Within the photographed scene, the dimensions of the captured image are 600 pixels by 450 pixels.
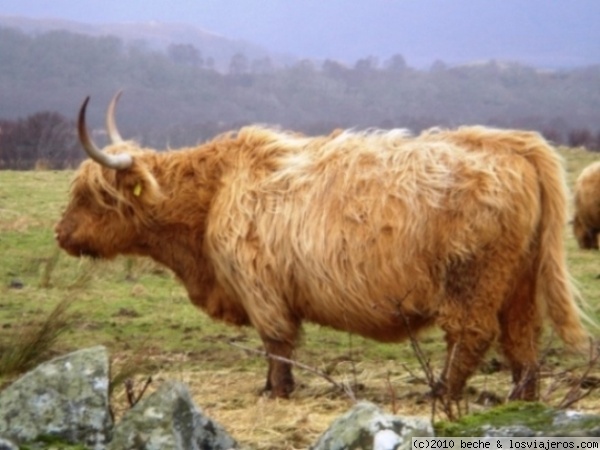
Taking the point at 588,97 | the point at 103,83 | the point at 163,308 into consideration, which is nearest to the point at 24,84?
the point at 103,83

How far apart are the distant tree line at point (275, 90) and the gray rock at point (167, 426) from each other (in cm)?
3751

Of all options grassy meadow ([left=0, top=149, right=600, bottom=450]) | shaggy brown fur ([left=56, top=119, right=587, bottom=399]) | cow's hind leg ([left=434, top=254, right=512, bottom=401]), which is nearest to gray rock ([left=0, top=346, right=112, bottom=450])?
grassy meadow ([left=0, top=149, right=600, bottom=450])

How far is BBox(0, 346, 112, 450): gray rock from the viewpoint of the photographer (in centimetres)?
449

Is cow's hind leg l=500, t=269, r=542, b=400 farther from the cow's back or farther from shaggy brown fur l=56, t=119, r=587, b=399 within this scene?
the cow's back

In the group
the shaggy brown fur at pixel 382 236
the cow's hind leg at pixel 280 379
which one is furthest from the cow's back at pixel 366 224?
the cow's hind leg at pixel 280 379

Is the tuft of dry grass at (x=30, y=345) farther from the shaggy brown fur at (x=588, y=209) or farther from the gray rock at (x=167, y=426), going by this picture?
the shaggy brown fur at (x=588, y=209)

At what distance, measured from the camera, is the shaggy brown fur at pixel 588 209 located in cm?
1446

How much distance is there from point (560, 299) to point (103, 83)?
5339cm

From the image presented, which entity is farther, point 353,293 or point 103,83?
point 103,83

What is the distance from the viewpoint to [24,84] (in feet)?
173

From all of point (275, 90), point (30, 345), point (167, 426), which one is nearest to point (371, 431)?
point (167, 426)

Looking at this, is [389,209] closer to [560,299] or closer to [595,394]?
[560,299]

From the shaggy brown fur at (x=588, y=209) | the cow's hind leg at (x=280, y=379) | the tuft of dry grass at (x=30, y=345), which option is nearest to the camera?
the tuft of dry grass at (x=30, y=345)

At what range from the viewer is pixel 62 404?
14.9 feet
